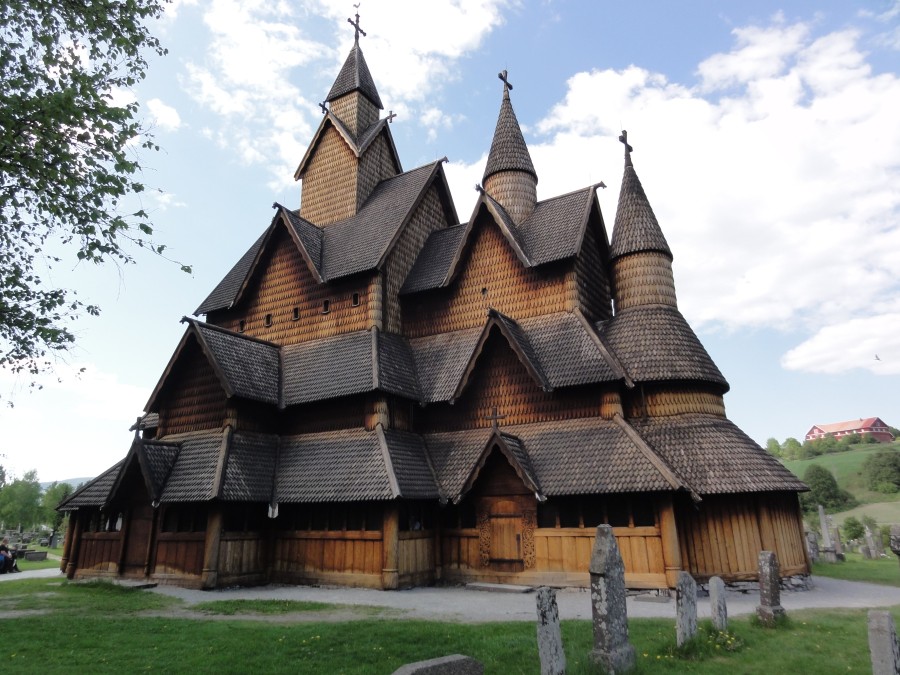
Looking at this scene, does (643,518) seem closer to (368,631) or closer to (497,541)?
(497,541)

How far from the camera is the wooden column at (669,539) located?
13.2 metres

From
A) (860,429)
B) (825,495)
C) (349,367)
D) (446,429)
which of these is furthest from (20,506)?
(860,429)

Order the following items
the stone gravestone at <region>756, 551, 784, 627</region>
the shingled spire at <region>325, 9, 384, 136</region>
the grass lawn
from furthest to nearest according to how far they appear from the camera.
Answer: the shingled spire at <region>325, 9, 384, 136</region>
the stone gravestone at <region>756, 551, 784, 627</region>
the grass lawn

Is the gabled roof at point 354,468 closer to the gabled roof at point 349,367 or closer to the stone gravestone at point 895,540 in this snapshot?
the gabled roof at point 349,367

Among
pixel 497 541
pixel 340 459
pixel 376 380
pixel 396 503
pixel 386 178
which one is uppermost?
pixel 386 178

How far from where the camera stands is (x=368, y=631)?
9.21 meters

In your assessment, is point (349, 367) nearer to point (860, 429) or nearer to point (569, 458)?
point (569, 458)

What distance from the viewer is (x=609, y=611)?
720 cm

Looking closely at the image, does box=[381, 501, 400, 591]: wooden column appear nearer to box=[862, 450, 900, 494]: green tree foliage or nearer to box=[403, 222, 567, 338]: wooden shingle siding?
box=[403, 222, 567, 338]: wooden shingle siding

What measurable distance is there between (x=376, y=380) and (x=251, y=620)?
7446mm

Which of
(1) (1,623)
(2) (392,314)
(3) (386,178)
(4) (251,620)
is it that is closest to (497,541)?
(4) (251,620)

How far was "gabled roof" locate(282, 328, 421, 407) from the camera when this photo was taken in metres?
17.5

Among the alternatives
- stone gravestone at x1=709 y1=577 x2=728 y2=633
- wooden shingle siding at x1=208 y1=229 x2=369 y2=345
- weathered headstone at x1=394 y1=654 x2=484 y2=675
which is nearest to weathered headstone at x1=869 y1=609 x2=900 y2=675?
stone gravestone at x1=709 y1=577 x2=728 y2=633

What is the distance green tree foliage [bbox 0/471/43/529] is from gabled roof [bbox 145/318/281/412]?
2143 inches
